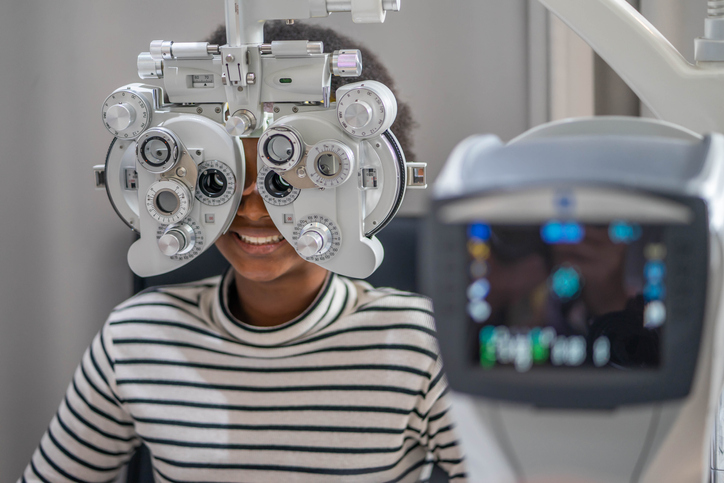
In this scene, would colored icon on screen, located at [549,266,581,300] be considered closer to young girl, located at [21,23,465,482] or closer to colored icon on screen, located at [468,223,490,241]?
colored icon on screen, located at [468,223,490,241]

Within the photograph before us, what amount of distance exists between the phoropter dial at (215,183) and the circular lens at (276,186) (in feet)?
0.09

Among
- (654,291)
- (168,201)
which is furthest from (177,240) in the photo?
(654,291)

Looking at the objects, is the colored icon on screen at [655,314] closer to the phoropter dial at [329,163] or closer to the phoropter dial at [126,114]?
the phoropter dial at [329,163]

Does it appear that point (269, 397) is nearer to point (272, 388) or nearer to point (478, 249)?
point (272, 388)

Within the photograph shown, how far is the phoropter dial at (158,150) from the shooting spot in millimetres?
509

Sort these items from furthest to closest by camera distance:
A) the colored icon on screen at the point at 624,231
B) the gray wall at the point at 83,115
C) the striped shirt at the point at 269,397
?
the gray wall at the point at 83,115, the striped shirt at the point at 269,397, the colored icon on screen at the point at 624,231

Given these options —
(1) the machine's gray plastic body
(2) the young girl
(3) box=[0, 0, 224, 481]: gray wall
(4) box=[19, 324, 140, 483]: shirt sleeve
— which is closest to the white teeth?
(2) the young girl

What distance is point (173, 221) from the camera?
0.52 metres

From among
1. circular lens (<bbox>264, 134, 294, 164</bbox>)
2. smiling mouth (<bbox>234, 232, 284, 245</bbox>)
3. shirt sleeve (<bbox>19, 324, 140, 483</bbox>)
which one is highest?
circular lens (<bbox>264, 134, 294, 164</bbox>)

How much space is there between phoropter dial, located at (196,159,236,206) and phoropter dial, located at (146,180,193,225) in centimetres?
1

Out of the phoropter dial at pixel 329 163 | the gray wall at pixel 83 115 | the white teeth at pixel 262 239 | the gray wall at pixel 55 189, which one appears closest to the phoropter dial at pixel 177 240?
the phoropter dial at pixel 329 163

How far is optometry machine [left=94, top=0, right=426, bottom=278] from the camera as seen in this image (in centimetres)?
50

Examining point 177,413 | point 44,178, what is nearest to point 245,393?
point 177,413

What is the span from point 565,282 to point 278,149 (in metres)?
0.29
